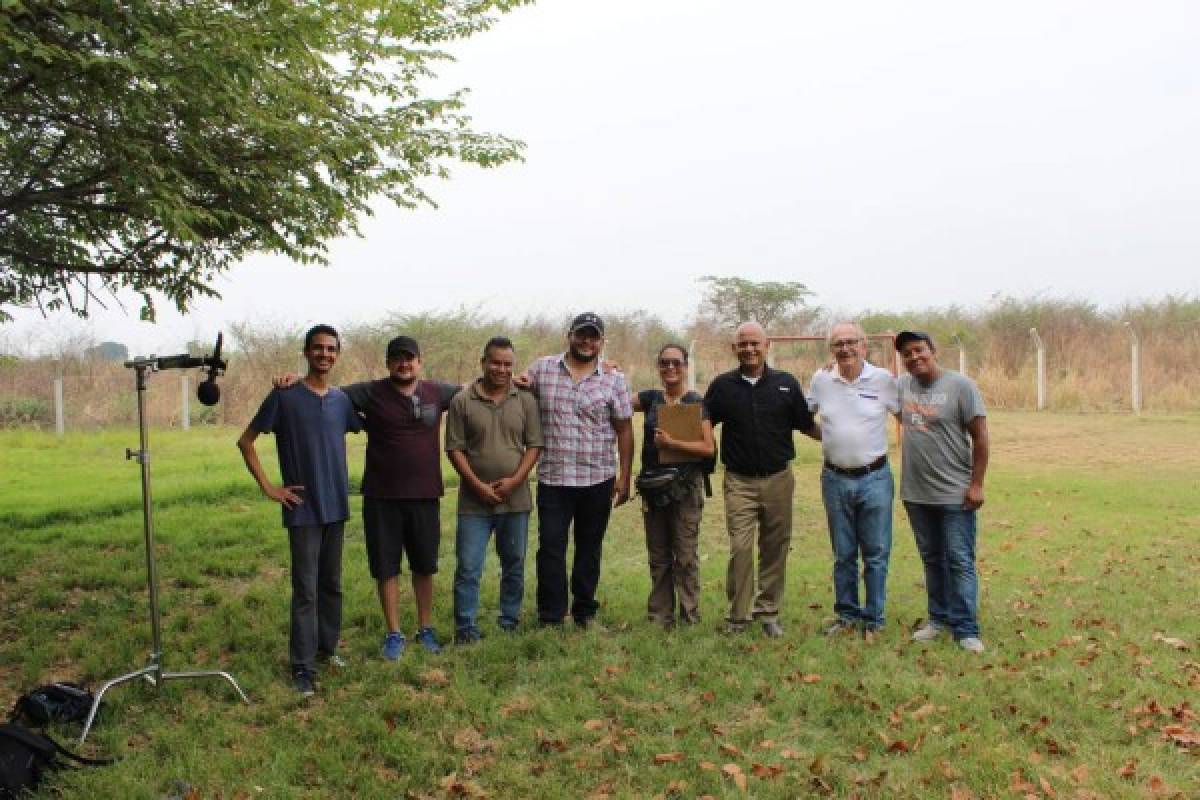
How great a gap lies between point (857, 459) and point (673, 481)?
111cm

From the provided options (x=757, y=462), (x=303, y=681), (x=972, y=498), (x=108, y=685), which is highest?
(x=757, y=462)

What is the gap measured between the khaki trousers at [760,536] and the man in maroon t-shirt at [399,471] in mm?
1818

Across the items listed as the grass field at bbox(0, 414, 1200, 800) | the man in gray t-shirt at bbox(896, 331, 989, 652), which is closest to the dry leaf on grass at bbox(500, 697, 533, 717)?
the grass field at bbox(0, 414, 1200, 800)

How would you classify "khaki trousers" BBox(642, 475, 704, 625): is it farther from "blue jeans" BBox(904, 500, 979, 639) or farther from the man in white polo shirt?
"blue jeans" BBox(904, 500, 979, 639)

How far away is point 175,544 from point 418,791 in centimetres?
562

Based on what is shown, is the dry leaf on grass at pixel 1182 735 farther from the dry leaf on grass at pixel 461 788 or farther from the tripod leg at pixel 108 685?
the tripod leg at pixel 108 685

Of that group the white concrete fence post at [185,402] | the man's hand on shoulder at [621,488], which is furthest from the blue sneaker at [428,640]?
the white concrete fence post at [185,402]

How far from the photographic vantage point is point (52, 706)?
4.55 m

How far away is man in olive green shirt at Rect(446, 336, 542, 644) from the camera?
18.2 feet

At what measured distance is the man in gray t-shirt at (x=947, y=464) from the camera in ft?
17.7

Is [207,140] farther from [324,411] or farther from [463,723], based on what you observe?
[463,723]

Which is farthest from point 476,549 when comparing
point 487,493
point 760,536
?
point 760,536

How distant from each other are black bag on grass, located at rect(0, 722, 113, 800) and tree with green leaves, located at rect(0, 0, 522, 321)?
2.50 meters

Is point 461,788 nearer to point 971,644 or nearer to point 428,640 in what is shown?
point 428,640
